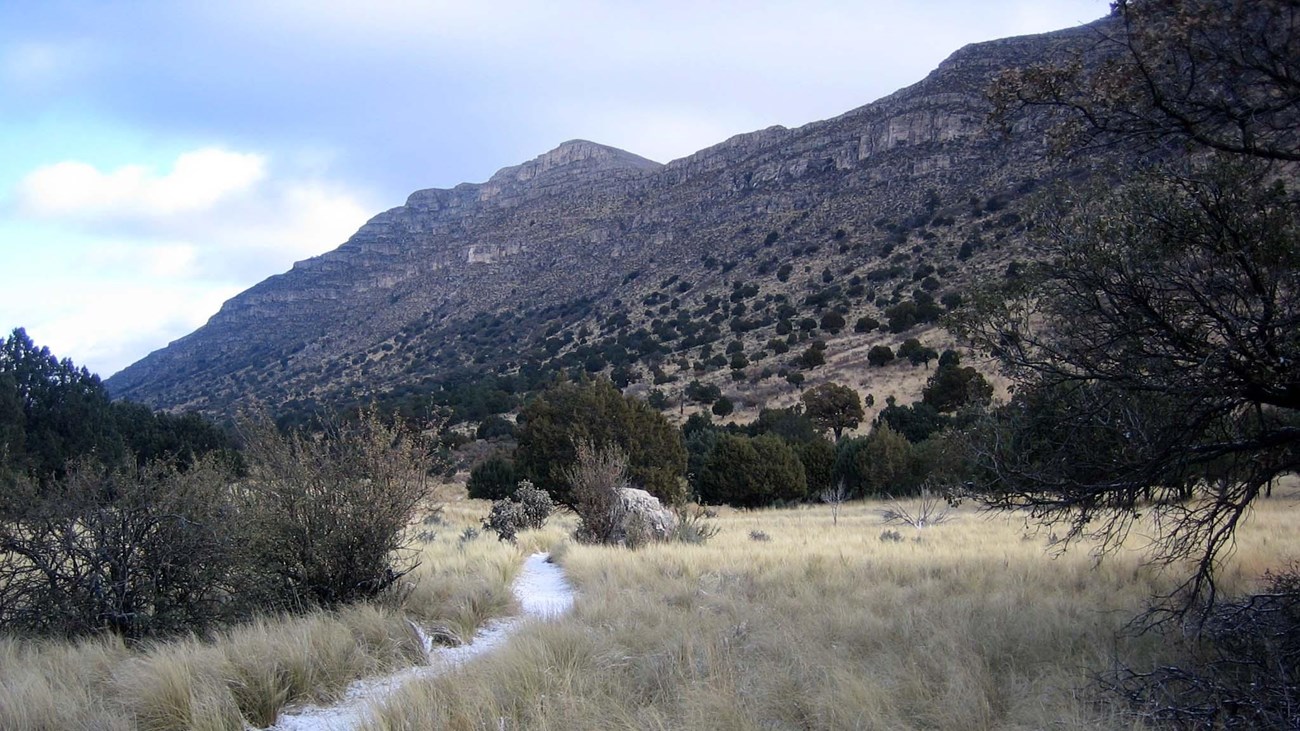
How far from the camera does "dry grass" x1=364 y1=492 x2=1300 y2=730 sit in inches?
159

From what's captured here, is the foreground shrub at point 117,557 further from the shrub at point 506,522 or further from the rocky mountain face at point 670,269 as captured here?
the rocky mountain face at point 670,269

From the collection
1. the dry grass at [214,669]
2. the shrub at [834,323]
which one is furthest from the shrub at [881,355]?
the dry grass at [214,669]

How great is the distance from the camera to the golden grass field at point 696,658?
13.4ft

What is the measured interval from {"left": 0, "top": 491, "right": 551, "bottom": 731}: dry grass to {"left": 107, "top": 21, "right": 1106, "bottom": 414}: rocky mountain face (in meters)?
23.5

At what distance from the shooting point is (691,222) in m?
73.7

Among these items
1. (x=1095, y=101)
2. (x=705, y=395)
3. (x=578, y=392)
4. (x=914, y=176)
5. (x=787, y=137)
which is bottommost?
(x=705, y=395)

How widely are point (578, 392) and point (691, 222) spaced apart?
53947 millimetres

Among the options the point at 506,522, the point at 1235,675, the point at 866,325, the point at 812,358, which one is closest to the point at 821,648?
the point at 1235,675

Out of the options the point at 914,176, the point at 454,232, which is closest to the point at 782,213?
the point at 914,176

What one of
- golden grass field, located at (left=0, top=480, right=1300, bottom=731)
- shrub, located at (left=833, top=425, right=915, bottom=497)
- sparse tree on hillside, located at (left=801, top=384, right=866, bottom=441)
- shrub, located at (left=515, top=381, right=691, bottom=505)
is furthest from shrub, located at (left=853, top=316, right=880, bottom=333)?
golden grass field, located at (left=0, top=480, right=1300, bottom=731)

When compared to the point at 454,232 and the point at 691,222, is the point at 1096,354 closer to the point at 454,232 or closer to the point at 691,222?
the point at 691,222

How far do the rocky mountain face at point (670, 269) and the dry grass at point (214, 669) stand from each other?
23.5m

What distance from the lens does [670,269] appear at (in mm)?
66812

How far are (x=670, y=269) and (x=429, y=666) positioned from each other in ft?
205
